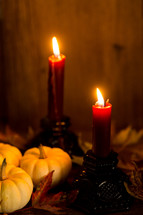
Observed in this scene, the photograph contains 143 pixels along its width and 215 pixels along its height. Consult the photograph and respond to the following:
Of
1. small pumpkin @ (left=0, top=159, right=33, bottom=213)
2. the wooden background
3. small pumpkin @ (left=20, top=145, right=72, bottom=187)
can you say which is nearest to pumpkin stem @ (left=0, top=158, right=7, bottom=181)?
small pumpkin @ (left=0, top=159, right=33, bottom=213)

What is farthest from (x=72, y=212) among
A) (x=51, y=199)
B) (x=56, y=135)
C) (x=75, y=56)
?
(x=75, y=56)

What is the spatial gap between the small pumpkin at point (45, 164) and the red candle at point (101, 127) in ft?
0.50

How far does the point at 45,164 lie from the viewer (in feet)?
3.90

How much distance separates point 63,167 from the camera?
121 centimetres

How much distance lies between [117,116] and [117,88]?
14 cm

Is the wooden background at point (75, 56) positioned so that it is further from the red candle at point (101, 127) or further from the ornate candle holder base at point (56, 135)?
the red candle at point (101, 127)

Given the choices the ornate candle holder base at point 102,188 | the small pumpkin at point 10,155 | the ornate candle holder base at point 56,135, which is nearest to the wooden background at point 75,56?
the ornate candle holder base at point 56,135

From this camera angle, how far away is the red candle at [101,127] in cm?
105

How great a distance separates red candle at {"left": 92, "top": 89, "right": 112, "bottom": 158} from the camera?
105 centimetres

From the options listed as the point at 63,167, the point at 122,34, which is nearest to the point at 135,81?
the point at 122,34

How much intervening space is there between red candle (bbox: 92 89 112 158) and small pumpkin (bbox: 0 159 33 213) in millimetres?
192

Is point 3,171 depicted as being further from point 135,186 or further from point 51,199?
point 135,186

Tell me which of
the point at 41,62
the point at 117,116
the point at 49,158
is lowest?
the point at 117,116

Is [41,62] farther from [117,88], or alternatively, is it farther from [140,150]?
[140,150]
